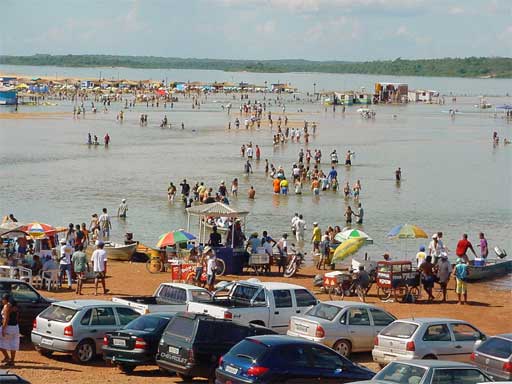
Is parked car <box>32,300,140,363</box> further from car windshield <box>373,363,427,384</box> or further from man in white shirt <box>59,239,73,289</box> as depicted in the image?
man in white shirt <box>59,239,73,289</box>

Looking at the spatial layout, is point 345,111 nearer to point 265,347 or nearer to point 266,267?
point 266,267

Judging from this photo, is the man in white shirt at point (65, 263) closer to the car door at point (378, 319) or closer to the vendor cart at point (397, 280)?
the vendor cart at point (397, 280)

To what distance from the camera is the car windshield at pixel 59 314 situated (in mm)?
18156

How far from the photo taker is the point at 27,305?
1991cm

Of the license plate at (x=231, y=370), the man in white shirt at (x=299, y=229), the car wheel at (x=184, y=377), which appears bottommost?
the man in white shirt at (x=299, y=229)

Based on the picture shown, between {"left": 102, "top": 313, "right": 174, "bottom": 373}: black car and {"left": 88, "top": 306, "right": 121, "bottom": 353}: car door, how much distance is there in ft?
1.76

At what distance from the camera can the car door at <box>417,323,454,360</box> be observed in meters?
18.3

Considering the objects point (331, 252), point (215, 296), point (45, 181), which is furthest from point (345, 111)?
point (215, 296)

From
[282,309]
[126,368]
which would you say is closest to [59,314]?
[126,368]

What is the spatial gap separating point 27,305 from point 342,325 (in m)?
5.99

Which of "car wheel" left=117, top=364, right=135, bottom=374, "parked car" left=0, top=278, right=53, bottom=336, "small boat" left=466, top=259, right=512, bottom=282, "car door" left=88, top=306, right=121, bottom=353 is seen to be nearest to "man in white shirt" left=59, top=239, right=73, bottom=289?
"parked car" left=0, top=278, right=53, bottom=336

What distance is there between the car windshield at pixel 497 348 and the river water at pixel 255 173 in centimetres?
1889

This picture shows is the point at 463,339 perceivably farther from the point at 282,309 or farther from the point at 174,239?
the point at 174,239

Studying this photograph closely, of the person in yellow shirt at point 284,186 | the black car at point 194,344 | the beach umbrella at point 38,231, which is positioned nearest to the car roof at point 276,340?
the black car at point 194,344
